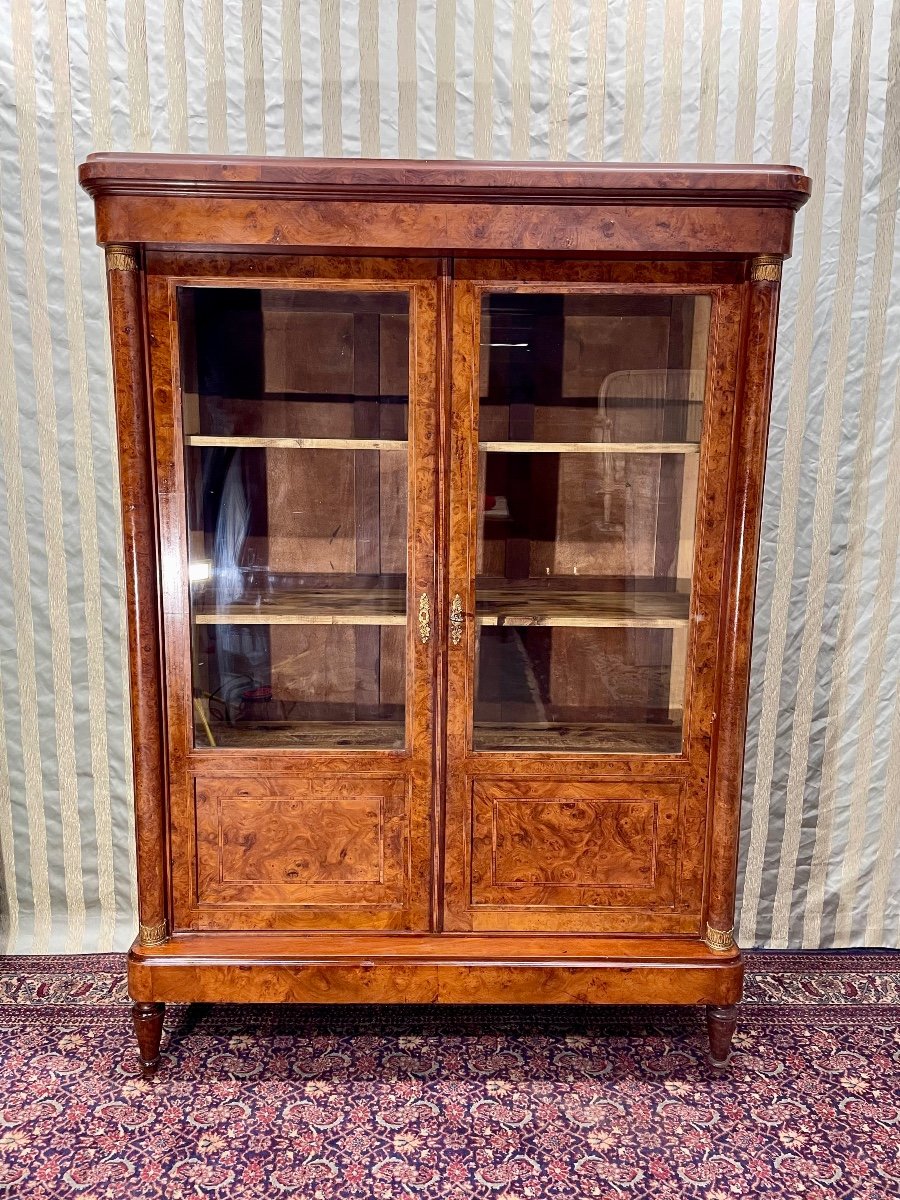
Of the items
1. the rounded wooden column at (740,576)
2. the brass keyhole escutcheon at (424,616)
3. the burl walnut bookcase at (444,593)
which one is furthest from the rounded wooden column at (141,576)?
the rounded wooden column at (740,576)

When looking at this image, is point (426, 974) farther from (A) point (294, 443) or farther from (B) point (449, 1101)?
(A) point (294, 443)

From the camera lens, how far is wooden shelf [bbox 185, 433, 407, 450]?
4.89 feet

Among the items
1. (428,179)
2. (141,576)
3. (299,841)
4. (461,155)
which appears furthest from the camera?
(461,155)

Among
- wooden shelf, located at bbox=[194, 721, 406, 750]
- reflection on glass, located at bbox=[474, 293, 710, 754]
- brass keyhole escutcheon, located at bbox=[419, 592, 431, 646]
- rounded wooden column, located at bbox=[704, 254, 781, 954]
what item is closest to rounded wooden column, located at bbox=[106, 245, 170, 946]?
wooden shelf, located at bbox=[194, 721, 406, 750]

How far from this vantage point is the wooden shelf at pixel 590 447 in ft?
4.87

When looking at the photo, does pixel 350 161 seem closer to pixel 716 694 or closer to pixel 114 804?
pixel 716 694

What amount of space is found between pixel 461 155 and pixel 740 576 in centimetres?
105

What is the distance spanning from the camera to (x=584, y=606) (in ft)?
5.20

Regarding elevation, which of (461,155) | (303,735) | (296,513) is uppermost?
(461,155)

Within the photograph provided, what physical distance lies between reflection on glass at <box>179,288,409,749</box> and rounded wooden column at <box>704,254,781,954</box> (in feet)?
1.83

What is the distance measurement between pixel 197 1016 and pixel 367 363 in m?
1.32

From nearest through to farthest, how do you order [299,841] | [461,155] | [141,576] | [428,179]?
[428,179] < [141,576] < [299,841] < [461,155]

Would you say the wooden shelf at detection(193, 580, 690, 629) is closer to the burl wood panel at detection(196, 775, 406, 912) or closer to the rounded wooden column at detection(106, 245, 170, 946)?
the rounded wooden column at detection(106, 245, 170, 946)

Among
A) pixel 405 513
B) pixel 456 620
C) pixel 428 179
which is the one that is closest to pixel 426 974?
pixel 456 620
